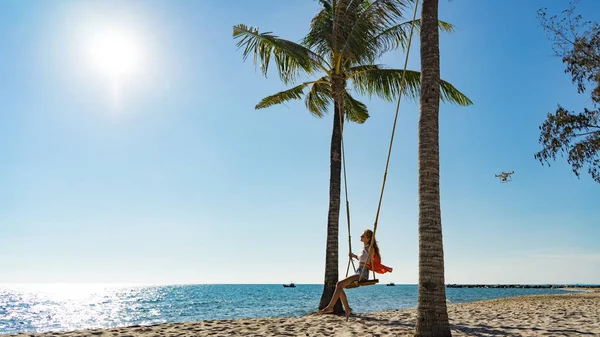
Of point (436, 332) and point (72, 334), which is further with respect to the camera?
point (72, 334)

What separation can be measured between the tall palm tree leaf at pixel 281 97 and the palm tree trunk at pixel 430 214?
715 centimetres

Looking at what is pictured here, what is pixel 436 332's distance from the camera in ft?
21.1

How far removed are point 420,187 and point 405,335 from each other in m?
2.68

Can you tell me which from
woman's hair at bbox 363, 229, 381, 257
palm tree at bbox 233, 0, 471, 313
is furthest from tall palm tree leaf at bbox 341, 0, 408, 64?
woman's hair at bbox 363, 229, 381, 257

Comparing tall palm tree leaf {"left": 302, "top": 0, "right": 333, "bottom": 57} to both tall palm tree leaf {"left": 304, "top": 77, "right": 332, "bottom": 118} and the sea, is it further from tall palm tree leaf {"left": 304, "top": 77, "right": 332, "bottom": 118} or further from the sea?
the sea

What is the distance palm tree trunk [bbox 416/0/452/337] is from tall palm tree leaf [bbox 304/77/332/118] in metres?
7.20

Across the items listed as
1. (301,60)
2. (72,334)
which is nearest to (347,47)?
(301,60)

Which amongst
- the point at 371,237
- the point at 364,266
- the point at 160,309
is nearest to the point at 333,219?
the point at 371,237

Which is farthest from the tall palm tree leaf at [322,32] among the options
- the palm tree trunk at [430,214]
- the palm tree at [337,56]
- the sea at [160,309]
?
the sea at [160,309]

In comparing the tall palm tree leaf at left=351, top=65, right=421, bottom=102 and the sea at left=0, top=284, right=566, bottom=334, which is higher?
the tall palm tree leaf at left=351, top=65, right=421, bottom=102

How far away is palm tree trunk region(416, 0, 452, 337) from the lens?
6488 millimetres

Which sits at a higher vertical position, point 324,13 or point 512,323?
point 324,13

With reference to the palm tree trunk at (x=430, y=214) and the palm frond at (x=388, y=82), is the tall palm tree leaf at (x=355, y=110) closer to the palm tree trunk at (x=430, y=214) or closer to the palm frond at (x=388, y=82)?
the palm frond at (x=388, y=82)

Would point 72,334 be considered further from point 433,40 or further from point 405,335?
point 433,40
